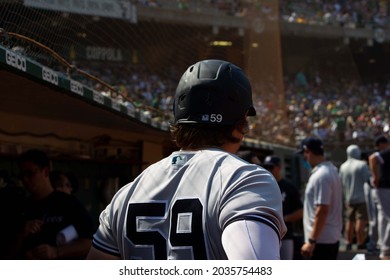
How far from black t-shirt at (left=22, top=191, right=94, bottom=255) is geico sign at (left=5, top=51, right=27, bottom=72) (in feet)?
2.64

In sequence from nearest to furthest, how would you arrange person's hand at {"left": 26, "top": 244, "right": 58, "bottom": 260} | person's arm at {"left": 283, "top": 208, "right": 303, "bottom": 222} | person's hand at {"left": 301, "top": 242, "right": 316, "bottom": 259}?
person's hand at {"left": 26, "top": 244, "right": 58, "bottom": 260}, person's hand at {"left": 301, "top": 242, "right": 316, "bottom": 259}, person's arm at {"left": 283, "top": 208, "right": 303, "bottom": 222}

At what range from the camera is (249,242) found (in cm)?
160

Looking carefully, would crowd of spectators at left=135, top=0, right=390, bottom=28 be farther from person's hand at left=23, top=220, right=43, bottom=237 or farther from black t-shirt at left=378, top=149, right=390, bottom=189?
person's hand at left=23, top=220, right=43, bottom=237

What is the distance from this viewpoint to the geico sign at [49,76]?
4078 millimetres

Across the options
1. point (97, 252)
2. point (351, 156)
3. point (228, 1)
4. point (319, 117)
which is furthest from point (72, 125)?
point (319, 117)

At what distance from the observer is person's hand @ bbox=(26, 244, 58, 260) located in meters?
3.76

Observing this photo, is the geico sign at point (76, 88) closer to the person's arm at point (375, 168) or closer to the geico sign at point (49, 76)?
the geico sign at point (49, 76)

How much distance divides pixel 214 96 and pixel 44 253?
2.18 metres

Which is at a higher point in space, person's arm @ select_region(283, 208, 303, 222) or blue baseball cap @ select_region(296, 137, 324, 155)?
blue baseball cap @ select_region(296, 137, 324, 155)

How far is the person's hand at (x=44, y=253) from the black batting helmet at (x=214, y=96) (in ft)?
6.66

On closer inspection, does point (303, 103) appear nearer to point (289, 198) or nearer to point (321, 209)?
point (289, 198)

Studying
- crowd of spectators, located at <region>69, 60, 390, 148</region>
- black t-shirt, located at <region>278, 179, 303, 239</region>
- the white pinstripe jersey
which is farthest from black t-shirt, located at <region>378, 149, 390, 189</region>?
the white pinstripe jersey

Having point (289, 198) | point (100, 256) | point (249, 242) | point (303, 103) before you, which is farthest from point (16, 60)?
point (303, 103)
